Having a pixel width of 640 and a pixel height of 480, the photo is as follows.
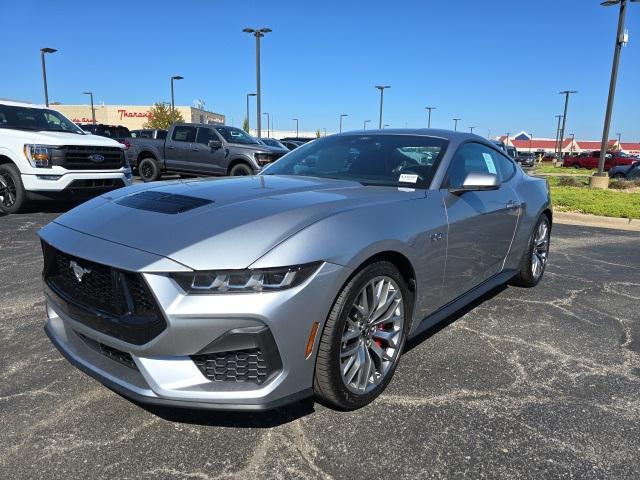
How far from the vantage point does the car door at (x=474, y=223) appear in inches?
126

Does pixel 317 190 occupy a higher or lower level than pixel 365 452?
higher

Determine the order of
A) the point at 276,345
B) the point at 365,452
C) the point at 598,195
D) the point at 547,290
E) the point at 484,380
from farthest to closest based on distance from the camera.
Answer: the point at 598,195 < the point at 547,290 < the point at 484,380 < the point at 365,452 < the point at 276,345

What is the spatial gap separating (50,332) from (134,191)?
908 mm

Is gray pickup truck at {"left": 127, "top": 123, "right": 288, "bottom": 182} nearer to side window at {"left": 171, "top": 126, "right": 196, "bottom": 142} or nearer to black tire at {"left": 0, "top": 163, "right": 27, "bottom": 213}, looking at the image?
side window at {"left": 171, "top": 126, "right": 196, "bottom": 142}

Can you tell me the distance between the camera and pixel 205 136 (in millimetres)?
13258

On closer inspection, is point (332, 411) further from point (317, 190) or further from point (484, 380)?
point (317, 190)

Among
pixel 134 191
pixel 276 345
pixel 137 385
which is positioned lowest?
pixel 137 385

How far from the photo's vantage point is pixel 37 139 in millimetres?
7930

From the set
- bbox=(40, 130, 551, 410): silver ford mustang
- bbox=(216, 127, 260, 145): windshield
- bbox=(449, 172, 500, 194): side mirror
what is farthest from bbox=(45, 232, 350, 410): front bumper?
bbox=(216, 127, 260, 145): windshield

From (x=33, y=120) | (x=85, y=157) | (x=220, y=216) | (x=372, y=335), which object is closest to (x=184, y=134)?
(x=33, y=120)

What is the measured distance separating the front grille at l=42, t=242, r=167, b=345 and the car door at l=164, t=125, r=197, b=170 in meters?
11.5

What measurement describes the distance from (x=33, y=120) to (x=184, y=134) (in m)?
5.17

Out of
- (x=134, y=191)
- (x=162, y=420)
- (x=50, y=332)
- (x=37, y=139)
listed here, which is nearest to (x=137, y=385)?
(x=162, y=420)

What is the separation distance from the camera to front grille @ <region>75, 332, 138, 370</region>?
86.3 inches
